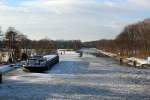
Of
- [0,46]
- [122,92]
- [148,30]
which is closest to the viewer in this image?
[122,92]

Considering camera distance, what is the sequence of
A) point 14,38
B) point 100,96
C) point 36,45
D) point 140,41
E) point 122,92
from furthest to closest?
point 36,45
point 140,41
point 14,38
point 122,92
point 100,96

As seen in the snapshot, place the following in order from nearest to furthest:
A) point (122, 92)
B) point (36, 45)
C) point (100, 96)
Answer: point (100, 96) → point (122, 92) → point (36, 45)

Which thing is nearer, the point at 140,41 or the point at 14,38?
the point at 14,38

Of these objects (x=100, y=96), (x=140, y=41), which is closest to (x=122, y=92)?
(x=100, y=96)

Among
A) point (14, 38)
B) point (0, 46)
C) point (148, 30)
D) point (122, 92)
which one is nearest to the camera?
point (122, 92)

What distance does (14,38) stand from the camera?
81.2 metres

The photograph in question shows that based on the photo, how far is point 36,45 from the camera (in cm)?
13925

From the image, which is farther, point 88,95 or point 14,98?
point 88,95

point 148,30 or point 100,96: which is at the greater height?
point 148,30

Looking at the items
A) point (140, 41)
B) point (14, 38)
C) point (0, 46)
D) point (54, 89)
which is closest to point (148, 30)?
point (140, 41)

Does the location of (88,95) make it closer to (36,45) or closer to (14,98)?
(14,98)

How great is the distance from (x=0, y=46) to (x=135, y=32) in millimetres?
58145

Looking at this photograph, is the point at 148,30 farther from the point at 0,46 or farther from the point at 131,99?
the point at 131,99

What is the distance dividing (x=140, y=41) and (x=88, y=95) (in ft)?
307
